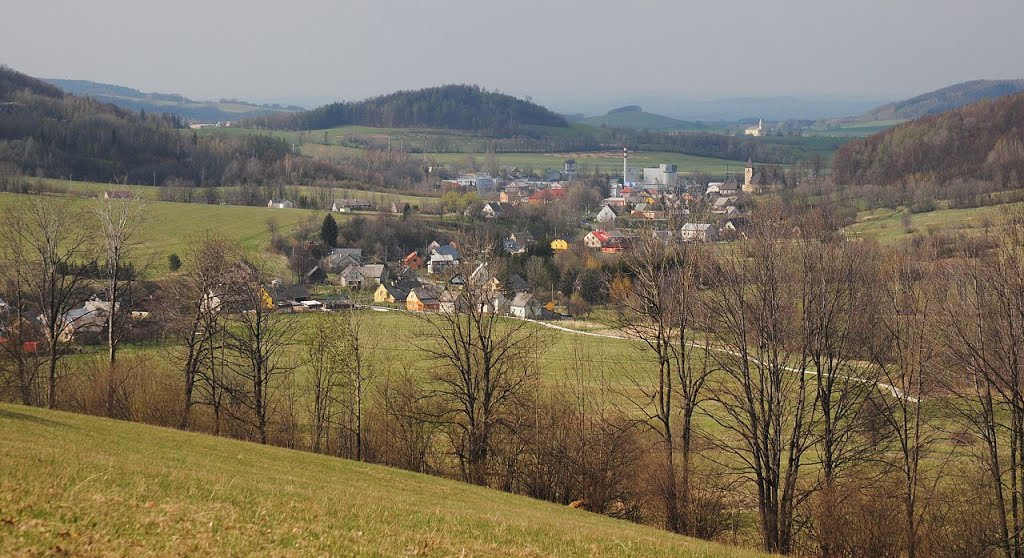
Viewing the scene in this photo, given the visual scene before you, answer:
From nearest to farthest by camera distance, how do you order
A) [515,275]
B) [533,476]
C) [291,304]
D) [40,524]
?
[40,524] < [533,476] < [291,304] < [515,275]

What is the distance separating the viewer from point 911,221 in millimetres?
68562

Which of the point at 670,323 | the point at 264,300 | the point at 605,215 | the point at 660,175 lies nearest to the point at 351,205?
the point at 605,215

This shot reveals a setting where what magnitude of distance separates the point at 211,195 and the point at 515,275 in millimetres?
44510

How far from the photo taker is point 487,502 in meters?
18.2

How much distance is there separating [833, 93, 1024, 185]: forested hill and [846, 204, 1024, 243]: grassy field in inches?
914

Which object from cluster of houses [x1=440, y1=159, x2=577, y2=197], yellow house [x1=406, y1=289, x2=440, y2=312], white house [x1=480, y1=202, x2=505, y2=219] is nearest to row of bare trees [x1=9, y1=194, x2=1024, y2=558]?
yellow house [x1=406, y1=289, x2=440, y2=312]

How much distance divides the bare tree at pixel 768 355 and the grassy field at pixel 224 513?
5385 millimetres

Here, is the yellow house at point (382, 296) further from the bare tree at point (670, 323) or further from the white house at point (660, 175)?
the white house at point (660, 175)

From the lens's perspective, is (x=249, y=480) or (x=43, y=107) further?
(x=43, y=107)

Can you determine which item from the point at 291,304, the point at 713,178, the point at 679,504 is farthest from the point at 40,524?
the point at 713,178

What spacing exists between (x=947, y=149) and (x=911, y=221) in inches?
1778

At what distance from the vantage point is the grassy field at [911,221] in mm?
59125

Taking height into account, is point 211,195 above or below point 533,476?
above

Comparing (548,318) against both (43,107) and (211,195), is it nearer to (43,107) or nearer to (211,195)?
(211,195)
